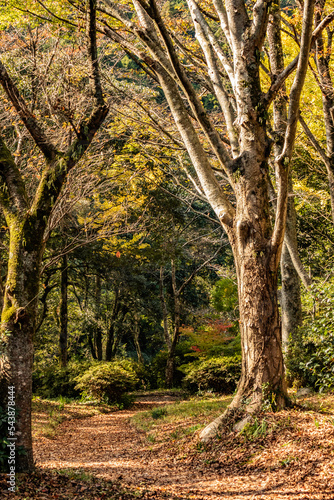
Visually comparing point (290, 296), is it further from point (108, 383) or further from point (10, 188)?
point (108, 383)

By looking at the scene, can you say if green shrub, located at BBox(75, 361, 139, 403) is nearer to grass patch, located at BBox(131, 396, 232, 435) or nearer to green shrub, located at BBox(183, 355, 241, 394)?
grass patch, located at BBox(131, 396, 232, 435)

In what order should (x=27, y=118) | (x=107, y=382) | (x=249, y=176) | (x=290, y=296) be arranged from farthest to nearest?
(x=107, y=382), (x=290, y=296), (x=249, y=176), (x=27, y=118)

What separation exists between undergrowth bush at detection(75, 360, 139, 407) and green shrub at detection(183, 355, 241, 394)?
1851mm

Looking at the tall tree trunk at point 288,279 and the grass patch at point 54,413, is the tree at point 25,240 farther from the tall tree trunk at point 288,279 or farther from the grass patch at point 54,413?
the grass patch at point 54,413

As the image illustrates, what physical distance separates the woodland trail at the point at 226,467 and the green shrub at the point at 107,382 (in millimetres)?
4429

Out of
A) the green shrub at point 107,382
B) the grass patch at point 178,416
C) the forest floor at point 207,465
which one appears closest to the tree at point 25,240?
the forest floor at point 207,465

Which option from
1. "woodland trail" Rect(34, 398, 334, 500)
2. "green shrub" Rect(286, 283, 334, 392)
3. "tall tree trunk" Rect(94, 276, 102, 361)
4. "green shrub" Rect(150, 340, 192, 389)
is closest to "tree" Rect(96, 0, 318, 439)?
"woodland trail" Rect(34, 398, 334, 500)

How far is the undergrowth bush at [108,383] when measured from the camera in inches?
420

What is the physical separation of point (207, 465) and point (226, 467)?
305 mm

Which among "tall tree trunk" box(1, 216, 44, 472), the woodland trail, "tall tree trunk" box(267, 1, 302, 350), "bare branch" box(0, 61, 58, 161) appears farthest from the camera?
"tall tree trunk" box(267, 1, 302, 350)

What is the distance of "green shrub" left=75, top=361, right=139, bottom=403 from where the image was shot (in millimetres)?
10672

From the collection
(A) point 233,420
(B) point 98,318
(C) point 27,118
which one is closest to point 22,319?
(C) point 27,118

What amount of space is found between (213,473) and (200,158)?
383 centimetres

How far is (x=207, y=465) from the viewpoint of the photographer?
172 inches
